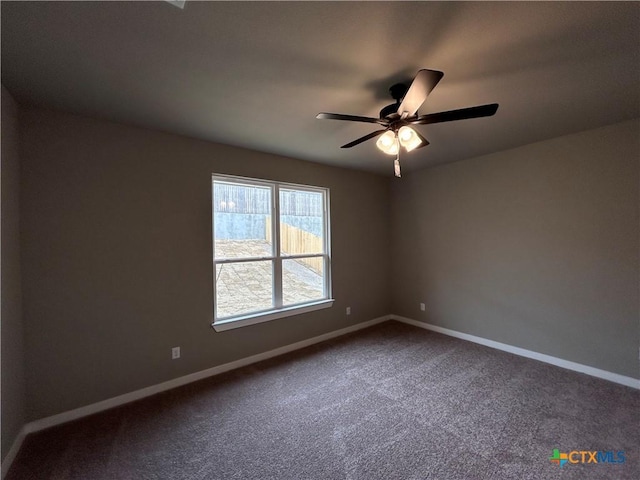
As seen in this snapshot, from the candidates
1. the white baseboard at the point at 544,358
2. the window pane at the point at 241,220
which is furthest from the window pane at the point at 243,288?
the white baseboard at the point at 544,358

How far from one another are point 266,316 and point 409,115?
258cm

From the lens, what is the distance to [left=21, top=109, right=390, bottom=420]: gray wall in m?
2.07

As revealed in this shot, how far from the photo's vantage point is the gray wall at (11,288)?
1733mm

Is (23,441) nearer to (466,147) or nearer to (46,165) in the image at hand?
(46,165)

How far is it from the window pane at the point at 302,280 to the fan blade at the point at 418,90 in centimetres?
234

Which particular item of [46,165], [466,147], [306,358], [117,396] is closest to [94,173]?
[46,165]

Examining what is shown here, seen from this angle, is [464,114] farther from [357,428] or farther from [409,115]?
[357,428]

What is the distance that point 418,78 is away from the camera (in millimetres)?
1357

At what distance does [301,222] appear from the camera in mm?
3701

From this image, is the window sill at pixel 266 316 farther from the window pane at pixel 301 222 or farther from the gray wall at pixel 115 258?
the window pane at pixel 301 222

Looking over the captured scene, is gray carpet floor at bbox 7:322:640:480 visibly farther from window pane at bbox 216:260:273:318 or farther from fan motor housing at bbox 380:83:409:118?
fan motor housing at bbox 380:83:409:118

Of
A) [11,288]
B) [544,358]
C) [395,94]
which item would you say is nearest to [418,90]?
[395,94]

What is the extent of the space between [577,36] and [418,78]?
3.03 ft

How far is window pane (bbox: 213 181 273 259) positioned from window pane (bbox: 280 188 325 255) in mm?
226
